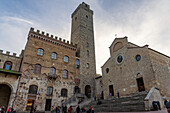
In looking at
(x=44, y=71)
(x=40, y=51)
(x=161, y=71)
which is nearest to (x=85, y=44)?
(x=40, y=51)

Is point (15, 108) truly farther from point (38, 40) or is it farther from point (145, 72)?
point (145, 72)

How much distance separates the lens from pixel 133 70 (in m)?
18.0

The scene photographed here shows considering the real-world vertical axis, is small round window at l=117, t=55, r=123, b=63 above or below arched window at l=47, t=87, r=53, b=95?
above

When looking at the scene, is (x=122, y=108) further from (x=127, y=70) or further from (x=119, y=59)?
(x=119, y=59)

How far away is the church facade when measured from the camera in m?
17.9

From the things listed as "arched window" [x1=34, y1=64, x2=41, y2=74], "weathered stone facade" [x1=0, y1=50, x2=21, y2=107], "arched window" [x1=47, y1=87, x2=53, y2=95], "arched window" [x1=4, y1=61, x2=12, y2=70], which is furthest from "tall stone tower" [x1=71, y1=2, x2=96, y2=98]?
"arched window" [x1=4, y1=61, x2=12, y2=70]

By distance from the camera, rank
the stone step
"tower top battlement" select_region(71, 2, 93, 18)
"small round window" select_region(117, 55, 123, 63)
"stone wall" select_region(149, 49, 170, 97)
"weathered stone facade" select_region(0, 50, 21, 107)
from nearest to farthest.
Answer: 1. the stone step
2. "stone wall" select_region(149, 49, 170, 97)
3. "weathered stone facade" select_region(0, 50, 21, 107)
4. "small round window" select_region(117, 55, 123, 63)
5. "tower top battlement" select_region(71, 2, 93, 18)

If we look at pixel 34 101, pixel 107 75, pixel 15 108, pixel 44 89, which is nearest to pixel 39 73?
pixel 44 89

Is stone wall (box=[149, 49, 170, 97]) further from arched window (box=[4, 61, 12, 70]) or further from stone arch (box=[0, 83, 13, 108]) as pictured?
arched window (box=[4, 61, 12, 70])

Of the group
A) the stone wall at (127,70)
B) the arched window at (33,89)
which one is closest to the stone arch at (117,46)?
Result: the stone wall at (127,70)

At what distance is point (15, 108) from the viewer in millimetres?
16594

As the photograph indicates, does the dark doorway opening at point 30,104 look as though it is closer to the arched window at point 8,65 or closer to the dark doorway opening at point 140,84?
the arched window at point 8,65

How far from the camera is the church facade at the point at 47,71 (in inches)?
706

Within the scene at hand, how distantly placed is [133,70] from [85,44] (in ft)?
43.8
